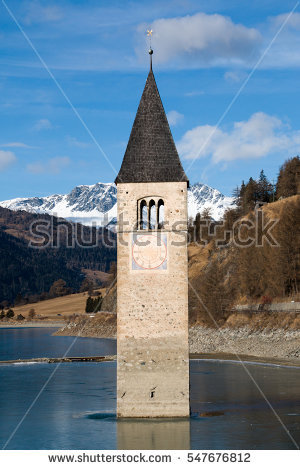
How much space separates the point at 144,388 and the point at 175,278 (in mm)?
5469

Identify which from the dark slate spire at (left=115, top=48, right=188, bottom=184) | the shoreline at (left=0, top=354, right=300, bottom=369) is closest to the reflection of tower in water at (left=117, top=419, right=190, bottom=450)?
the dark slate spire at (left=115, top=48, right=188, bottom=184)

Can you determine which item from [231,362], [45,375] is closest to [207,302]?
[231,362]

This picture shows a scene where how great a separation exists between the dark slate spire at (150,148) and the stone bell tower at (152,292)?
0.06m

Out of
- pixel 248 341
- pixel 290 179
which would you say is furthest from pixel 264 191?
pixel 248 341

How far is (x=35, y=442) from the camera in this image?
31062 mm

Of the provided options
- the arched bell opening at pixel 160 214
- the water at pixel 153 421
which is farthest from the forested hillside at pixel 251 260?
the arched bell opening at pixel 160 214

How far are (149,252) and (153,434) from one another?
8.54 m

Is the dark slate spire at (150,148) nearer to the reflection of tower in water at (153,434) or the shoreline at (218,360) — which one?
the reflection of tower in water at (153,434)

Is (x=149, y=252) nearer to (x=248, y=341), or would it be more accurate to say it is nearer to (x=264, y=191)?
(x=248, y=341)

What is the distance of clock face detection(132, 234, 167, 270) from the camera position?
33344mm

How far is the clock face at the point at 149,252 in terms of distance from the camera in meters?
33.3

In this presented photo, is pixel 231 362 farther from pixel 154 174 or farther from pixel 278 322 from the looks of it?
pixel 154 174

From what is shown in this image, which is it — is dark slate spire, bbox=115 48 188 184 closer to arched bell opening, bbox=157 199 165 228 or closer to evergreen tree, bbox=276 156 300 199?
arched bell opening, bbox=157 199 165 228

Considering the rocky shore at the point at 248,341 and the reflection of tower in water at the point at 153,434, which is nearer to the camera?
the reflection of tower in water at the point at 153,434
